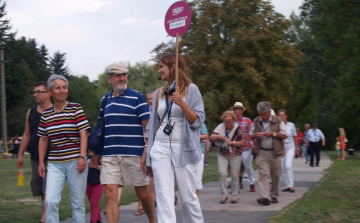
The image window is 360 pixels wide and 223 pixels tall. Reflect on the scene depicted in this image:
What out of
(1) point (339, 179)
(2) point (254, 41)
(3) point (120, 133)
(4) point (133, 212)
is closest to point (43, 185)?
(3) point (120, 133)

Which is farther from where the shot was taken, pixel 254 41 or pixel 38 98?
pixel 254 41

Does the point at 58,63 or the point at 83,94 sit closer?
the point at 83,94

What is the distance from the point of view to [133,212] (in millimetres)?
8344

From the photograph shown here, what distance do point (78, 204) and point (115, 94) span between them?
54.1 inches

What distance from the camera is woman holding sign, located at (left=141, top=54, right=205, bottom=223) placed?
4840 mm

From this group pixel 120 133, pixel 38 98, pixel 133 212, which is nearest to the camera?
pixel 120 133

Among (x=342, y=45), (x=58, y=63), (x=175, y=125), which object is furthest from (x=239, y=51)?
(x=58, y=63)

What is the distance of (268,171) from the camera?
9531mm

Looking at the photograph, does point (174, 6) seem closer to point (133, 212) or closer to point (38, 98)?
point (38, 98)

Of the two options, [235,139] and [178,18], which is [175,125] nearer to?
[178,18]

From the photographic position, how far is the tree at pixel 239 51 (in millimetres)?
30719

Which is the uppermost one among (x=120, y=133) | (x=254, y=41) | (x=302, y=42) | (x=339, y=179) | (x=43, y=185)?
(x=302, y=42)

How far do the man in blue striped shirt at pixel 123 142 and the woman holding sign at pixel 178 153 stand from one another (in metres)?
0.81

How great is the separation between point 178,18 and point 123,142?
157cm
